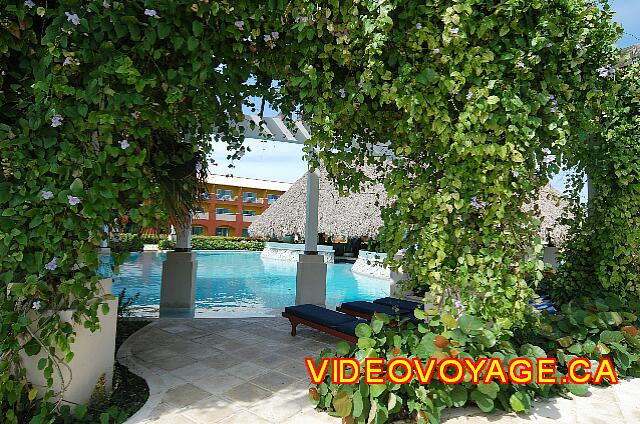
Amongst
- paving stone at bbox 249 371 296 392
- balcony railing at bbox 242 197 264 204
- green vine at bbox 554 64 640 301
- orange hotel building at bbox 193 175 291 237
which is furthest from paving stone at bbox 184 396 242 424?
balcony railing at bbox 242 197 264 204

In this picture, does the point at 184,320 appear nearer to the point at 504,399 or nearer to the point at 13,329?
the point at 13,329

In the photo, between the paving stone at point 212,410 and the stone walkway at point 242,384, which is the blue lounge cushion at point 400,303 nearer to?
the stone walkway at point 242,384

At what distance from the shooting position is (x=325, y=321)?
16.5 feet

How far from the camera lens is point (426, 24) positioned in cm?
300

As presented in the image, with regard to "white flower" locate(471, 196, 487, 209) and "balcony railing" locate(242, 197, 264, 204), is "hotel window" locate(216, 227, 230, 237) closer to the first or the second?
"balcony railing" locate(242, 197, 264, 204)

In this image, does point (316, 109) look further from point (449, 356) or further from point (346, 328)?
point (346, 328)

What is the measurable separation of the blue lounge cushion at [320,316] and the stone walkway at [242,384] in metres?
0.31

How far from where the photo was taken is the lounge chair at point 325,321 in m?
4.79

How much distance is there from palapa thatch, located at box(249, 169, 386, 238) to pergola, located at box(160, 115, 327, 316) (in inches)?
196

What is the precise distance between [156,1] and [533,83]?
120 inches

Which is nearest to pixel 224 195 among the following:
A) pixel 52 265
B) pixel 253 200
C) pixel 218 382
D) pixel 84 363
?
pixel 253 200

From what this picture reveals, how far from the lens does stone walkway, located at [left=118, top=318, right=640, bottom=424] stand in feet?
9.58

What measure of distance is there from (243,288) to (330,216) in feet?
13.0

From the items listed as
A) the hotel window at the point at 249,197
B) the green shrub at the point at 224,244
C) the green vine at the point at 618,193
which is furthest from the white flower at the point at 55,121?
the hotel window at the point at 249,197
